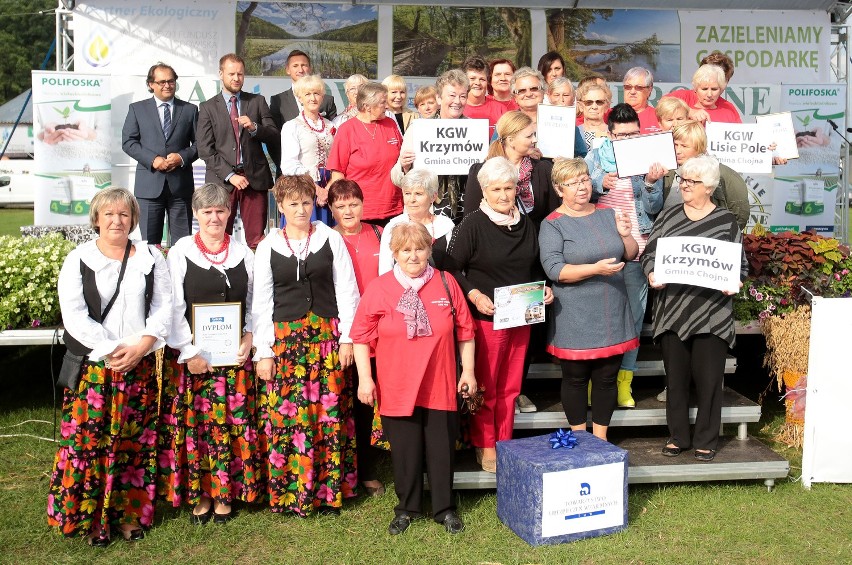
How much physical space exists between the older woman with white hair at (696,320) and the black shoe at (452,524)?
1.44 m

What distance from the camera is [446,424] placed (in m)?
4.47

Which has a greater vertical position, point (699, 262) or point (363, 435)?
point (699, 262)

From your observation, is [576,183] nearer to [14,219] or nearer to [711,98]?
[711,98]

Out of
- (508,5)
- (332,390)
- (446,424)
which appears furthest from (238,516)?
(508,5)

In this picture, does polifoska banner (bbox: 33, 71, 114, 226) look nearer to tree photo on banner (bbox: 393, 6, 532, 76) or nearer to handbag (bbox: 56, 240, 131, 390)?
tree photo on banner (bbox: 393, 6, 532, 76)

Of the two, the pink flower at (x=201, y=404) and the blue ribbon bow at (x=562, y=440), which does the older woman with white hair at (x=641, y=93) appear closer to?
the blue ribbon bow at (x=562, y=440)

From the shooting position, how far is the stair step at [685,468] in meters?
4.89

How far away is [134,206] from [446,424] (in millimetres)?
1957

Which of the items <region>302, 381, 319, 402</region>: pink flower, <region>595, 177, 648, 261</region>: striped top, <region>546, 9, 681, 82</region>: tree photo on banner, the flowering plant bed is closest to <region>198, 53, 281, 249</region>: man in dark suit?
the flowering plant bed

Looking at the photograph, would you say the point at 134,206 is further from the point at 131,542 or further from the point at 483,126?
the point at 483,126

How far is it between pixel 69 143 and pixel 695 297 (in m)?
7.70

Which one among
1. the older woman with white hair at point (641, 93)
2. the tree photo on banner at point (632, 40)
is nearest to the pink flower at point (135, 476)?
the older woman with white hair at point (641, 93)

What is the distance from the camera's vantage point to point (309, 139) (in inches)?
248

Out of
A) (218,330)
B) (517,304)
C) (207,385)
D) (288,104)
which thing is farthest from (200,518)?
(288,104)
